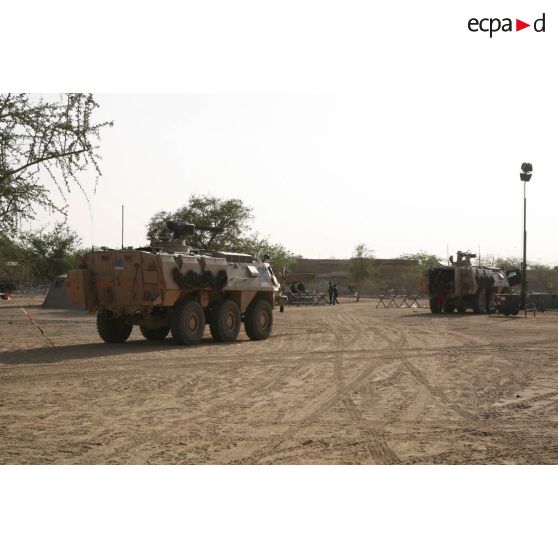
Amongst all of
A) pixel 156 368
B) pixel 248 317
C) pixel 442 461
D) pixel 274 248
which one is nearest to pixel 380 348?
pixel 248 317

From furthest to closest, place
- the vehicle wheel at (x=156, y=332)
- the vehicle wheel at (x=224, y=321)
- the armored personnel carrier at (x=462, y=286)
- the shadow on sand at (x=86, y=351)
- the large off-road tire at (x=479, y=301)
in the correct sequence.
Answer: the large off-road tire at (x=479, y=301), the armored personnel carrier at (x=462, y=286), the vehicle wheel at (x=156, y=332), the vehicle wheel at (x=224, y=321), the shadow on sand at (x=86, y=351)

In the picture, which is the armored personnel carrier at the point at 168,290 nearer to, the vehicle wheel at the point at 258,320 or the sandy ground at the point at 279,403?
the vehicle wheel at the point at 258,320

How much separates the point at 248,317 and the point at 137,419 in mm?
10647

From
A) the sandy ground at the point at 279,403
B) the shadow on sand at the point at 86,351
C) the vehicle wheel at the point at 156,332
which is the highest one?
the vehicle wheel at the point at 156,332

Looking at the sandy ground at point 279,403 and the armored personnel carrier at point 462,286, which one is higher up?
the armored personnel carrier at point 462,286

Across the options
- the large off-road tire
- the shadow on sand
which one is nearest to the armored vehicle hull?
the shadow on sand

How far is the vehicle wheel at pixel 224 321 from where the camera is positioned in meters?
17.2

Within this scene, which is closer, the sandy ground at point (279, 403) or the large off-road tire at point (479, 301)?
the sandy ground at point (279, 403)

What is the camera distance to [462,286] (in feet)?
106

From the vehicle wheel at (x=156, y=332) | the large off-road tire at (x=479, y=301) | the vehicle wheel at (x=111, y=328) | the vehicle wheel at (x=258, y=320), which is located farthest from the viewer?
the large off-road tire at (x=479, y=301)

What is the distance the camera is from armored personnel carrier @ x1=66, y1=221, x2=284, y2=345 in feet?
51.4

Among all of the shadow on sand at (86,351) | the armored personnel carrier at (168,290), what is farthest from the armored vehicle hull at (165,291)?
the shadow on sand at (86,351)

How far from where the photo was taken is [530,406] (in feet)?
28.0

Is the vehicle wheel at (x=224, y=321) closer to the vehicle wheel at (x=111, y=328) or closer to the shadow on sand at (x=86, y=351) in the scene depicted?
the shadow on sand at (x=86, y=351)
